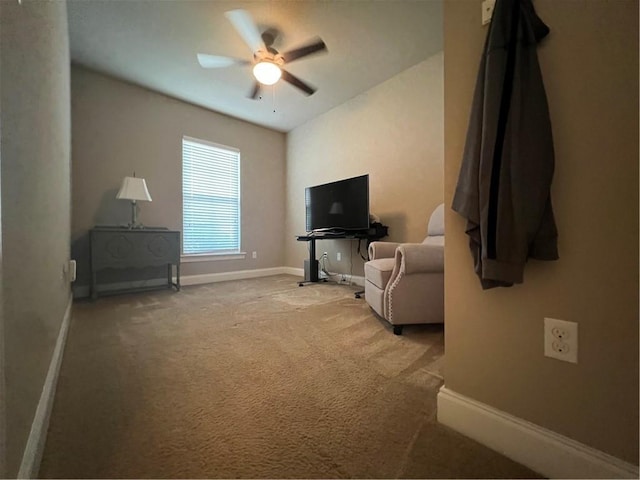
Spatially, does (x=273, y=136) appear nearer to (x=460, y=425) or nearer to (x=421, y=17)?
(x=421, y=17)

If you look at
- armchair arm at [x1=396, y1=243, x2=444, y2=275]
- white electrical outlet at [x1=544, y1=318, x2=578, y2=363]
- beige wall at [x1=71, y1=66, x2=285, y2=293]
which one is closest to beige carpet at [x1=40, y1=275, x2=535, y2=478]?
white electrical outlet at [x1=544, y1=318, x2=578, y2=363]

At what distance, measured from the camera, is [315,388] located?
1.16 meters

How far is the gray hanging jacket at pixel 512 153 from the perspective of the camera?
2.37ft

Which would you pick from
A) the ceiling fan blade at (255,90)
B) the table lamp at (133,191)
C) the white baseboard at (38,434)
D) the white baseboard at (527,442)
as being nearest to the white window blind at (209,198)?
the table lamp at (133,191)

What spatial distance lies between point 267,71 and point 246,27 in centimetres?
37

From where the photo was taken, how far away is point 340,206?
3.37 m

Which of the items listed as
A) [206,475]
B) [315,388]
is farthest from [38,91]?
[315,388]

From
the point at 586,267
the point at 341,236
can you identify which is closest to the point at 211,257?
the point at 341,236

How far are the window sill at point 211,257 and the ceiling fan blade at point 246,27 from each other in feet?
8.97

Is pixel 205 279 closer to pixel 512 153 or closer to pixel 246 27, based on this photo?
pixel 246 27

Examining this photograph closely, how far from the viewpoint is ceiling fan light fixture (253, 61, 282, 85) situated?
237 cm

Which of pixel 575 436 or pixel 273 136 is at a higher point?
pixel 273 136

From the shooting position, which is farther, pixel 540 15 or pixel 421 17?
pixel 421 17

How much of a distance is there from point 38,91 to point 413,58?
10.2 feet
